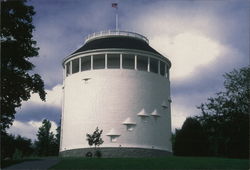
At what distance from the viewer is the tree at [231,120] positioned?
4703 centimetres

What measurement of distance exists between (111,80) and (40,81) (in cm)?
2104

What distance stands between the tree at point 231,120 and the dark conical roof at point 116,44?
1114cm

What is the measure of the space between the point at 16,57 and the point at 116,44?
78.3ft

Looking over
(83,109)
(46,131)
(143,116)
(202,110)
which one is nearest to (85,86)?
(83,109)

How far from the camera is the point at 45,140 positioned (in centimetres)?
7731

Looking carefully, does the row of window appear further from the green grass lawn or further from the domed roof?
the green grass lawn

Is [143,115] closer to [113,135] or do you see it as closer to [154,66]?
[113,135]

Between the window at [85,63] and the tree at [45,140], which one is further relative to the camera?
the tree at [45,140]

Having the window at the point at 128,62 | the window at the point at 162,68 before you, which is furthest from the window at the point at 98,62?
the window at the point at 162,68

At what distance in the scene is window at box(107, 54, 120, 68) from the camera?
56.3 meters

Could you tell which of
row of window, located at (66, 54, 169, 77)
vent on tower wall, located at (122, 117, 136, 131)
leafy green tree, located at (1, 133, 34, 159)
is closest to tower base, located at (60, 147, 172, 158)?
vent on tower wall, located at (122, 117, 136, 131)

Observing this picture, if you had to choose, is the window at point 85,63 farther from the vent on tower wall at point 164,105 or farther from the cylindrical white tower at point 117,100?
the vent on tower wall at point 164,105

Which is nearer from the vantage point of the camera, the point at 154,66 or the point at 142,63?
the point at 142,63

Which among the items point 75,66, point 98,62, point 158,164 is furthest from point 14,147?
point 158,164
